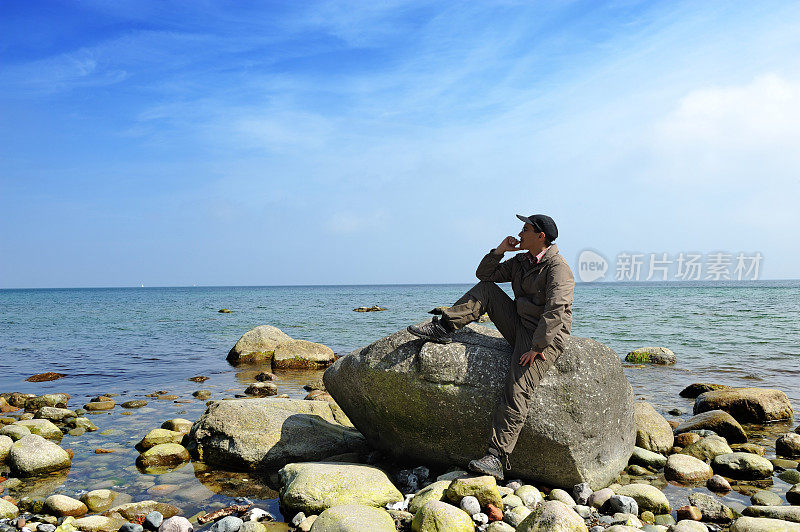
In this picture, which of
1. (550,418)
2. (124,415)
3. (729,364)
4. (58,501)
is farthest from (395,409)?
(729,364)

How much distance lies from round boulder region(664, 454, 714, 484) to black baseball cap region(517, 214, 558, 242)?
11.8ft

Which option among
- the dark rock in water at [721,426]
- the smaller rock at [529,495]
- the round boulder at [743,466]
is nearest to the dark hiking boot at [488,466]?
the smaller rock at [529,495]

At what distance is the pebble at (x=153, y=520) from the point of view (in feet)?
19.7

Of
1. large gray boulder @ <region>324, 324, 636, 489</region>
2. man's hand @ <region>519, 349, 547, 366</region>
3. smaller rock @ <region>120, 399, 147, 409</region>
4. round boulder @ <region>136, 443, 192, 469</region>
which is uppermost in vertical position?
man's hand @ <region>519, 349, 547, 366</region>

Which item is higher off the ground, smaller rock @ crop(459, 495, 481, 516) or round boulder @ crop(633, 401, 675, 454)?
round boulder @ crop(633, 401, 675, 454)

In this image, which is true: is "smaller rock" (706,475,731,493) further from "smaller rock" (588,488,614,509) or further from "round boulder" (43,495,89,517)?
"round boulder" (43,495,89,517)

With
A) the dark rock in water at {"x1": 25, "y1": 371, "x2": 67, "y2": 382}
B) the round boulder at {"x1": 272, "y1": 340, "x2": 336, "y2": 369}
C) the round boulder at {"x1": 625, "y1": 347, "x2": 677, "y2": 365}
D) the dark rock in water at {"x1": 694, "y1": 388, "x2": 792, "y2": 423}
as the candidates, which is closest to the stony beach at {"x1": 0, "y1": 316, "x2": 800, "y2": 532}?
the dark rock in water at {"x1": 694, "y1": 388, "x2": 792, "y2": 423}

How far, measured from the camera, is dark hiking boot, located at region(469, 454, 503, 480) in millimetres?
6688

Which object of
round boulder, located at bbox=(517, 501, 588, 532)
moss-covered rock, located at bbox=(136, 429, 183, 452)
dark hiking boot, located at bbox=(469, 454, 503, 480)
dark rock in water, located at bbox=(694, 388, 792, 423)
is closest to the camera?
round boulder, located at bbox=(517, 501, 588, 532)

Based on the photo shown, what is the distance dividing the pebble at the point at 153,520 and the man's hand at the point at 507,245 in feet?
16.6

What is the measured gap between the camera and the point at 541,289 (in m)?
7.03

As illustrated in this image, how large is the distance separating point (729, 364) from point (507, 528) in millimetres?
15939

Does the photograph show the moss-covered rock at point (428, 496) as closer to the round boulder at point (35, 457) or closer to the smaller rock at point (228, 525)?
the smaller rock at point (228, 525)

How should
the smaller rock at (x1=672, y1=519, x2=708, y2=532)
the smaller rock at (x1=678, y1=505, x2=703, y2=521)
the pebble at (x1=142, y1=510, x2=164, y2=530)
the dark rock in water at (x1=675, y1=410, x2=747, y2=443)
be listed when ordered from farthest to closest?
the dark rock in water at (x1=675, y1=410, x2=747, y2=443) → the smaller rock at (x1=678, y1=505, x2=703, y2=521) → the pebble at (x1=142, y1=510, x2=164, y2=530) → the smaller rock at (x1=672, y1=519, x2=708, y2=532)
